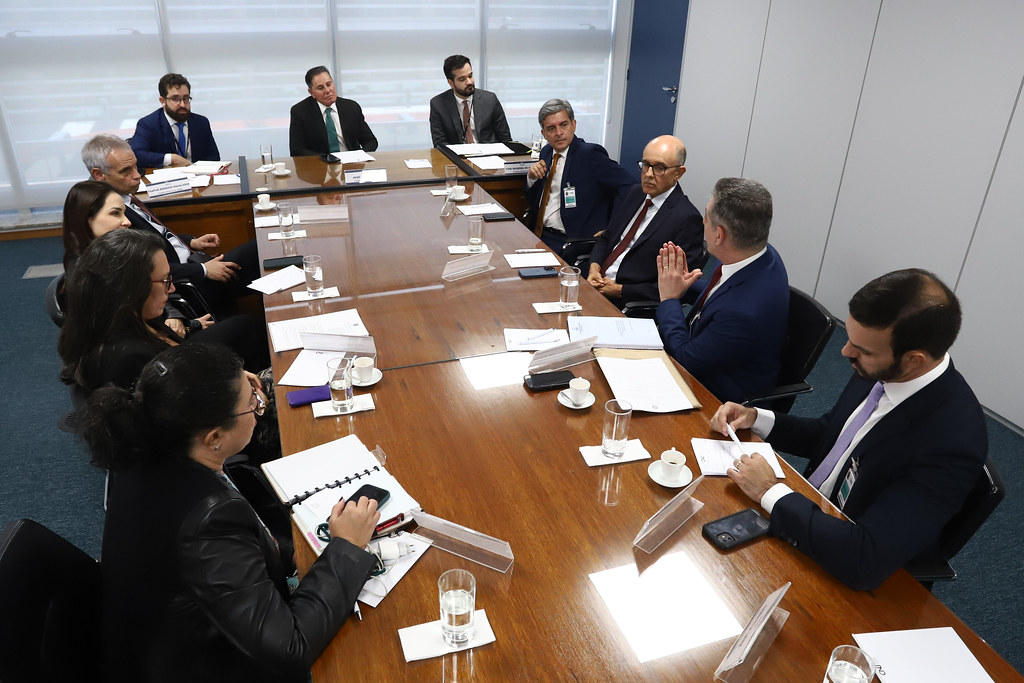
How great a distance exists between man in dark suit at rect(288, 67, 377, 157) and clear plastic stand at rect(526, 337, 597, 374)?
3854 mm

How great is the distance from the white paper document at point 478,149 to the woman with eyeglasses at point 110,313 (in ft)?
10.9

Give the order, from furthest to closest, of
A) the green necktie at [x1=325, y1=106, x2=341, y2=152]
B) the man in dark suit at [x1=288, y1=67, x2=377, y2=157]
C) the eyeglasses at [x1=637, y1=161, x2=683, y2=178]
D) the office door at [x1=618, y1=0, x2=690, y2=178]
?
the office door at [x1=618, y1=0, x2=690, y2=178], the green necktie at [x1=325, y1=106, x2=341, y2=152], the man in dark suit at [x1=288, y1=67, x2=377, y2=157], the eyeglasses at [x1=637, y1=161, x2=683, y2=178]

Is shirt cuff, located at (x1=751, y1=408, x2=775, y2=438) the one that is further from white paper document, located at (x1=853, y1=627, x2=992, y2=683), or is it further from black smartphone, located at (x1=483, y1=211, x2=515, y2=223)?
black smartphone, located at (x1=483, y1=211, x2=515, y2=223)

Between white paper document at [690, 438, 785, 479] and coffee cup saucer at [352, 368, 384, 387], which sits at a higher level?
coffee cup saucer at [352, 368, 384, 387]

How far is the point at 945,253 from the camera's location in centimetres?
393

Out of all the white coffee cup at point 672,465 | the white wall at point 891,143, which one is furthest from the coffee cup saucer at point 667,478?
the white wall at point 891,143

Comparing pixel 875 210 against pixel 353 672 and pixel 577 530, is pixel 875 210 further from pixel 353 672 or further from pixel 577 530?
pixel 353 672

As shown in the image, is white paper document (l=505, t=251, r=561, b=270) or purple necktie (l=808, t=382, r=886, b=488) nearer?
purple necktie (l=808, t=382, r=886, b=488)

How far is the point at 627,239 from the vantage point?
3750 millimetres

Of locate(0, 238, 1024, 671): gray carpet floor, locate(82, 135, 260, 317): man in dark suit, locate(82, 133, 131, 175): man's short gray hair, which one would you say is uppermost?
locate(82, 133, 131, 175): man's short gray hair

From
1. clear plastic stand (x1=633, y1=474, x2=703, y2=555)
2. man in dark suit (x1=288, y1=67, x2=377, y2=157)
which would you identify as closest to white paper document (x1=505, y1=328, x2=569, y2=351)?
clear plastic stand (x1=633, y1=474, x2=703, y2=555)

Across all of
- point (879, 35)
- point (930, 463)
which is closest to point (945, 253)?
point (879, 35)

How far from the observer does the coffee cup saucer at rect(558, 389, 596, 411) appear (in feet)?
7.07

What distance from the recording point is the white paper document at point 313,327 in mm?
2525
